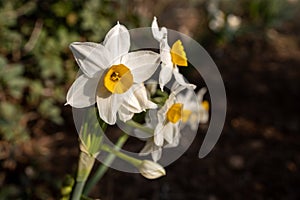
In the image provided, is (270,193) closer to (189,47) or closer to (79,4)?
(189,47)

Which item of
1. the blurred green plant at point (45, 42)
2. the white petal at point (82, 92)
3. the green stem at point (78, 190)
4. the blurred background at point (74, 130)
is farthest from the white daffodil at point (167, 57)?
the blurred green plant at point (45, 42)

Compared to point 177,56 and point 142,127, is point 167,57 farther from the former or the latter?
point 142,127

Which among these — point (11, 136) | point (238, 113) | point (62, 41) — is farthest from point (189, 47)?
point (11, 136)

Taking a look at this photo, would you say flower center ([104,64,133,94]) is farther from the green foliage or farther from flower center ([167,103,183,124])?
the green foliage

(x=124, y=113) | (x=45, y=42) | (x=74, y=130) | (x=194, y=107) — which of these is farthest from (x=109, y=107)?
(x=74, y=130)

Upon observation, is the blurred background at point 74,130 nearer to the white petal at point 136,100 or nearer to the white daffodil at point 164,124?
the white daffodil at point 164,124
